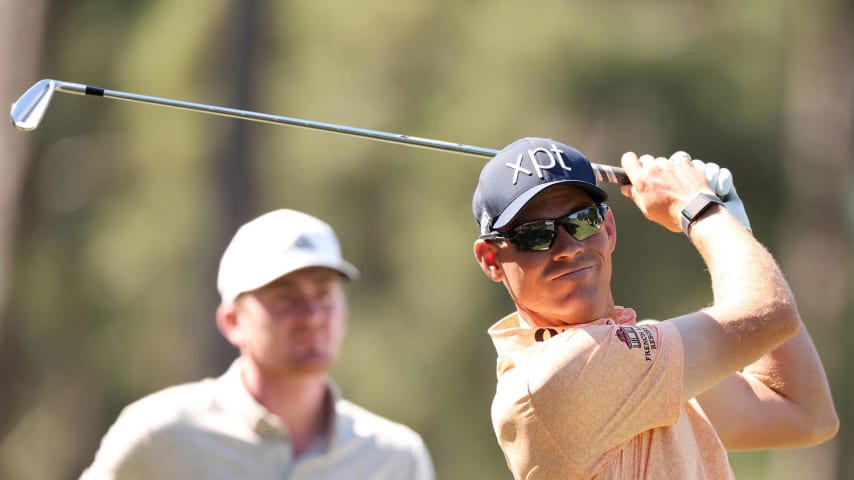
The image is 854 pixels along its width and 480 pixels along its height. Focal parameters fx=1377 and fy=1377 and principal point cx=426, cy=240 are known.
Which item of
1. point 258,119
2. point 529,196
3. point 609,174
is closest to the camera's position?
point 529,196

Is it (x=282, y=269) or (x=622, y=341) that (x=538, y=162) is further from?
(x=282, y=269)

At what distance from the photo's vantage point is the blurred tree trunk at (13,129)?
11727mm

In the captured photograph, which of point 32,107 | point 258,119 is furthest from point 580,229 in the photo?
point 32,107

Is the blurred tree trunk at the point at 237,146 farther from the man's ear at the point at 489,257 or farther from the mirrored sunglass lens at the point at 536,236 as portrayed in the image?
the mirrored sunglass lens at the point at 536,236

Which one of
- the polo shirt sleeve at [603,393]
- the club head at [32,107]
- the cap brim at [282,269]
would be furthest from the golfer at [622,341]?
the cap brim at [282,269]

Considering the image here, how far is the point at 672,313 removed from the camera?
15.7m

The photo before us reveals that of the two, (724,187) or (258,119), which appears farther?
(258,119)

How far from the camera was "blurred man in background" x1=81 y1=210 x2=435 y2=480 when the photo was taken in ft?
15.3

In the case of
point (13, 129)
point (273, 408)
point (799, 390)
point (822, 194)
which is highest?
point (13, 129)

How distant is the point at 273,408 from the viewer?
4.82 meters

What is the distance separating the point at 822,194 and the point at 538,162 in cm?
1326

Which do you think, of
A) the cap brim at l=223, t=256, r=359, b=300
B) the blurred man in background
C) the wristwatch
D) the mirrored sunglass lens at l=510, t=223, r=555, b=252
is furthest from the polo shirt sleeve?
the cap brim at l=223, t=256, r=359, b=300

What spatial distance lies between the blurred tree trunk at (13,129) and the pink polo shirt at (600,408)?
952 cm

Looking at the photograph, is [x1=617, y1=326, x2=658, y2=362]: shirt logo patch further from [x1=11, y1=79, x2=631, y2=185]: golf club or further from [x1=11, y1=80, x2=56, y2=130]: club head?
[x1=11, y1=80, x2=56, y2=130]: club head
